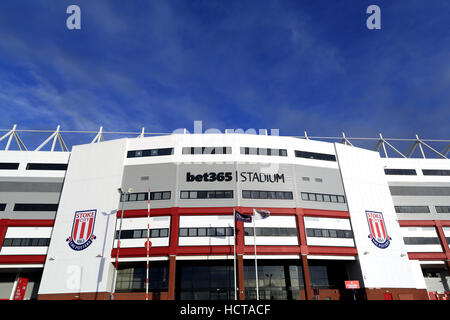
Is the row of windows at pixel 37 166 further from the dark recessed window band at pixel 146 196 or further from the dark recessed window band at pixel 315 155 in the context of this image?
the dark recessed window band at pixel 315 155

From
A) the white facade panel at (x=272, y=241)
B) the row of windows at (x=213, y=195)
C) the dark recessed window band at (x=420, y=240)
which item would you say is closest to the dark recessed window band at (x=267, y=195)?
the row of windows at (x=213, y=195)

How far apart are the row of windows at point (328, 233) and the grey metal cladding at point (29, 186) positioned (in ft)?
161

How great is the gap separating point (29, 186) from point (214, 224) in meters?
38.0

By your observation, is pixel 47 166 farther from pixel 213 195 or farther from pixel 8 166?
pixel 213 195

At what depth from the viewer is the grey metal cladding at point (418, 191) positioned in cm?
6116

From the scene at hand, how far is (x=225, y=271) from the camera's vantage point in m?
48.5

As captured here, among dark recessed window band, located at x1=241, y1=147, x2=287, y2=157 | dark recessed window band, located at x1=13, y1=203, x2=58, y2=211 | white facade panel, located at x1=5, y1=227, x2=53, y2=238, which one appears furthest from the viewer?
dark recessed window band, located at x1=241, y1=147, x2=287, y2=157

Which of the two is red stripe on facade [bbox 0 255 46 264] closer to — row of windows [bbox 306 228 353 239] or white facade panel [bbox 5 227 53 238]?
white facade panel [bbox 5 227 53 238]

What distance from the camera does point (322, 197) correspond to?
53.5m

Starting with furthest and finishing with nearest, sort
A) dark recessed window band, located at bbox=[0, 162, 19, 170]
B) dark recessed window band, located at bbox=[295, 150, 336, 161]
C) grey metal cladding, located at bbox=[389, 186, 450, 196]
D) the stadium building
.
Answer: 1. grey metal cladding, located at bbox=[389, 186, 450, 196]
2. dark recessed window band, located at bbox=[295, 150, 336, 161]
3. dark recessed window band, located at bbox=[0, 162, 19, 170]
4. the stadium building

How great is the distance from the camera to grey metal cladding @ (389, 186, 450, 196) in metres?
61.2

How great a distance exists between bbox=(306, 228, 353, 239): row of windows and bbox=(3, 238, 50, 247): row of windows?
154ft

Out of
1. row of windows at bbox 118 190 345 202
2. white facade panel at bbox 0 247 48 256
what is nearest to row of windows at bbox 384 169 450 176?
row of windows at bbox 118 190 345 202
